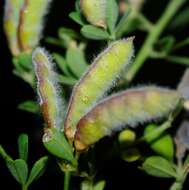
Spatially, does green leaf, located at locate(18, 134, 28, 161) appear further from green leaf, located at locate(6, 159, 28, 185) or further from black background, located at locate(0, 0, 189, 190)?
black background, located at locate(0, 0, 189, 190)

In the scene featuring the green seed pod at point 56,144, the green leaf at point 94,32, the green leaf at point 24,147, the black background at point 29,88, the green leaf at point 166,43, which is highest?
the green leaf at point 94,32

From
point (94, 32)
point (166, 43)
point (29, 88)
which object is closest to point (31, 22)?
point (94, 32)

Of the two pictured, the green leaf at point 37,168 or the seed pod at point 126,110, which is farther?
the green leaf at point 37,168

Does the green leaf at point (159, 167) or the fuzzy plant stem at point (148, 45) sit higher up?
the fuzzy plant stem at point (148, 45)

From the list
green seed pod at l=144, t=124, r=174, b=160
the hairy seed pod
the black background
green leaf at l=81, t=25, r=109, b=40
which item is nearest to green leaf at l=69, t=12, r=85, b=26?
green leaf at l=81, t=25, r=109, b=40

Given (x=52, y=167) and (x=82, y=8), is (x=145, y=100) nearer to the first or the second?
(x=82, y=8)

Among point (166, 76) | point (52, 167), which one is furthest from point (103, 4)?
point (166, 76)

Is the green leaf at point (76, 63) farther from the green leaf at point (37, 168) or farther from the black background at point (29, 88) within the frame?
the black background at point (29, 88)

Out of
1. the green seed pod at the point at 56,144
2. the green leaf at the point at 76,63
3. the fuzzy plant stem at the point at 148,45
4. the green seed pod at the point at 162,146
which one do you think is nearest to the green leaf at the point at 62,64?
the green leaf at the point at 76,63
